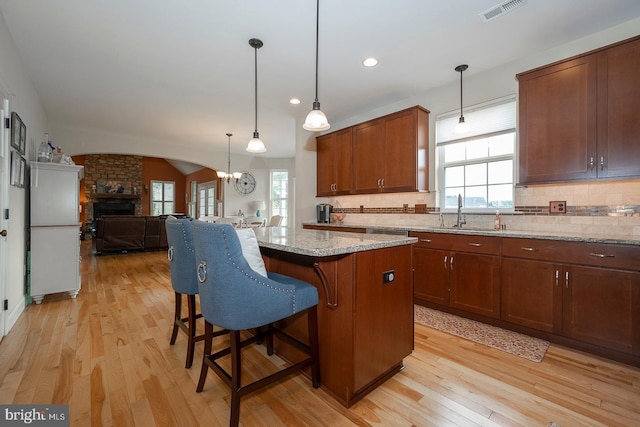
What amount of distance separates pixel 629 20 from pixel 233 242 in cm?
357

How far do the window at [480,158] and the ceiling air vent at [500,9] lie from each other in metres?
1.05

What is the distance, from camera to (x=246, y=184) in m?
8.70

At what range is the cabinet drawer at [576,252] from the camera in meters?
2.00

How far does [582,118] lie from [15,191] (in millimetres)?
5294

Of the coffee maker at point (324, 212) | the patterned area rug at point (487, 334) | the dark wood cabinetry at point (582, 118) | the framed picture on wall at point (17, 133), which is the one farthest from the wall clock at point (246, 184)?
the dark wood cabinetry at point (582, 118)

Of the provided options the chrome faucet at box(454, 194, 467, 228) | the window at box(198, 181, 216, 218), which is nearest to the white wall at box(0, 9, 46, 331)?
the chrome faucet at box(454, 194, 467, 228)

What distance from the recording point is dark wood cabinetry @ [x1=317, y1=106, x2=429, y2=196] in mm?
3559

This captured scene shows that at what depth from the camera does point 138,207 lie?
10961 millimetres

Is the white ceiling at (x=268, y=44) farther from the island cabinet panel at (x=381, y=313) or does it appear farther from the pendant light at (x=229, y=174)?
the pendant light at (x=229, y=174)

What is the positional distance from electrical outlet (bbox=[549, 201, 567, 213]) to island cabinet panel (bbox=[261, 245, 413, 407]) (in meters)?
1.82

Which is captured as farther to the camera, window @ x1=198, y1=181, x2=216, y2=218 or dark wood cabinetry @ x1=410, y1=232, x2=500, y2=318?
window @ x1=198, y1=181, x2=216, y2=218

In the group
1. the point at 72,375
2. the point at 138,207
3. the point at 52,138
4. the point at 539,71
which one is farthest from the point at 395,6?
the point at 138,207

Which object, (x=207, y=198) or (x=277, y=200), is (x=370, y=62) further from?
(x=207, y=198)

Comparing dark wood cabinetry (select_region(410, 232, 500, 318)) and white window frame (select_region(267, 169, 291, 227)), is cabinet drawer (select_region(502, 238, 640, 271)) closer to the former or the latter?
dark wood cabinetry (select_region(410, 232, 500, 318))
